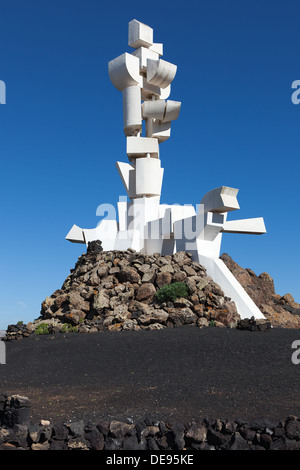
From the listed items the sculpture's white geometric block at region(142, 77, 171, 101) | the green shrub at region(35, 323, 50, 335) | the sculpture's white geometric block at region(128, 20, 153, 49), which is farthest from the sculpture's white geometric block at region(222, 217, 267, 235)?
the sculpture's white geometric block at region(128, 20, 153, 49)

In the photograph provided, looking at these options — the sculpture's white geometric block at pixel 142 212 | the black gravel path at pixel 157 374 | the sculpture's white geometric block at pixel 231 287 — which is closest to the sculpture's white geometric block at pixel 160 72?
the sculpture's white geometric block at pixel 142 212

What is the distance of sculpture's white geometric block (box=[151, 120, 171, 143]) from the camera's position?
74.8 ft

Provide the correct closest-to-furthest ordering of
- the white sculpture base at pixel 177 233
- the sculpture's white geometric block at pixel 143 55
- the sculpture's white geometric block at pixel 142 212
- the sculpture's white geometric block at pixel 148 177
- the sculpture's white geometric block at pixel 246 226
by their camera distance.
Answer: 1. the white sculpture base at pixel 177 233
2. the sculpture's white geometric block at pixel 246 226
3. the sculpture's white geometric block at pixel 142 212
4. the sculpture's white geometric block at pixel 148 177
5. the sculpture's white geometric block at pixel 143 55

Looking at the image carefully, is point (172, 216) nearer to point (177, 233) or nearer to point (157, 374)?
point (177, 233)

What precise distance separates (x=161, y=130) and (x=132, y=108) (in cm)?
175

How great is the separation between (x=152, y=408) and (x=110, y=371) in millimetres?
3277

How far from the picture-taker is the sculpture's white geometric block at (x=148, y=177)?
2169 centimetres

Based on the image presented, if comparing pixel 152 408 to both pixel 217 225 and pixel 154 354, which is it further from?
pixel 217 225

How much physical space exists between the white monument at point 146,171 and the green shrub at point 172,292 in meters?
2.53

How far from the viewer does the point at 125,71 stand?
72.6 ft

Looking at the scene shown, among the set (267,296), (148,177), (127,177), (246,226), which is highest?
(127,177)

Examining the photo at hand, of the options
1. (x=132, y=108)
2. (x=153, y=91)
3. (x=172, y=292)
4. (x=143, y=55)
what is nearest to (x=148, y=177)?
(x=132, y=108)

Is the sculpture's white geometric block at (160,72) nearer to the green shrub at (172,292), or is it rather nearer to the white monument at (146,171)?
the white monument at (146,171)

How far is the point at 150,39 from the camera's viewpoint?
23.2 metres
